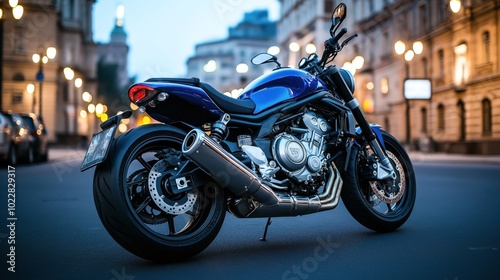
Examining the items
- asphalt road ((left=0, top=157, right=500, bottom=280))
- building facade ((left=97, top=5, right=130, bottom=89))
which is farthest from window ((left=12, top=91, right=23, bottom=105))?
building facade ((left=97, top=5, right=130, bottom=89))

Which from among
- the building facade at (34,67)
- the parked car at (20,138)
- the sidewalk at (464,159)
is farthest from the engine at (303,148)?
the building facade at (34,67)

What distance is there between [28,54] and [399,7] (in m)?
33.7

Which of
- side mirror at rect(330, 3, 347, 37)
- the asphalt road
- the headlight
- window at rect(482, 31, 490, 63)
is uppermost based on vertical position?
window at rect(482, 31, 490, 63)

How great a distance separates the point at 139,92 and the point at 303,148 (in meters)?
1.43

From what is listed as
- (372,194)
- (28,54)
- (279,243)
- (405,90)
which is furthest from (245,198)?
(28,54)

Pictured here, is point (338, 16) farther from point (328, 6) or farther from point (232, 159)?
point (328, 6)

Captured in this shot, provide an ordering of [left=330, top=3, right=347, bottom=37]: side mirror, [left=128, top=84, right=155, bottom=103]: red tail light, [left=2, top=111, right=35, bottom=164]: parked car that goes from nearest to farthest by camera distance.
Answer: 1. [left=128, top=84, right=155, bottom=103]: red tail light
2. [left=330, top=3, right=347, bottom=37]: side mirror
3. [left=2, top=111, right=35, bottom=164]: parked car

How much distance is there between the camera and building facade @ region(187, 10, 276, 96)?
131 meters

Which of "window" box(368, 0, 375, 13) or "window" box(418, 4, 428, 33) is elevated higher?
"window" box(368, 0, 375, 13)

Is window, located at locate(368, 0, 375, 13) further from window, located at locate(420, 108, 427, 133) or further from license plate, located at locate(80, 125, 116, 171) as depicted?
license plate, located at locate(80, 125, 116, 171)

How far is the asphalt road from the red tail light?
3.75ft

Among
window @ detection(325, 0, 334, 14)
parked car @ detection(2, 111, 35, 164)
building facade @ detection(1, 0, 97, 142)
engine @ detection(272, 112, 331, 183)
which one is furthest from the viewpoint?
window @ detection(325, 0, 334, 14)

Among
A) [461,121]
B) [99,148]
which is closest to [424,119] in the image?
[461,121]

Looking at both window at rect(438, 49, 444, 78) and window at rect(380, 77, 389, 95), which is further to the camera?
window at rect(380, 77, 389, 95)
